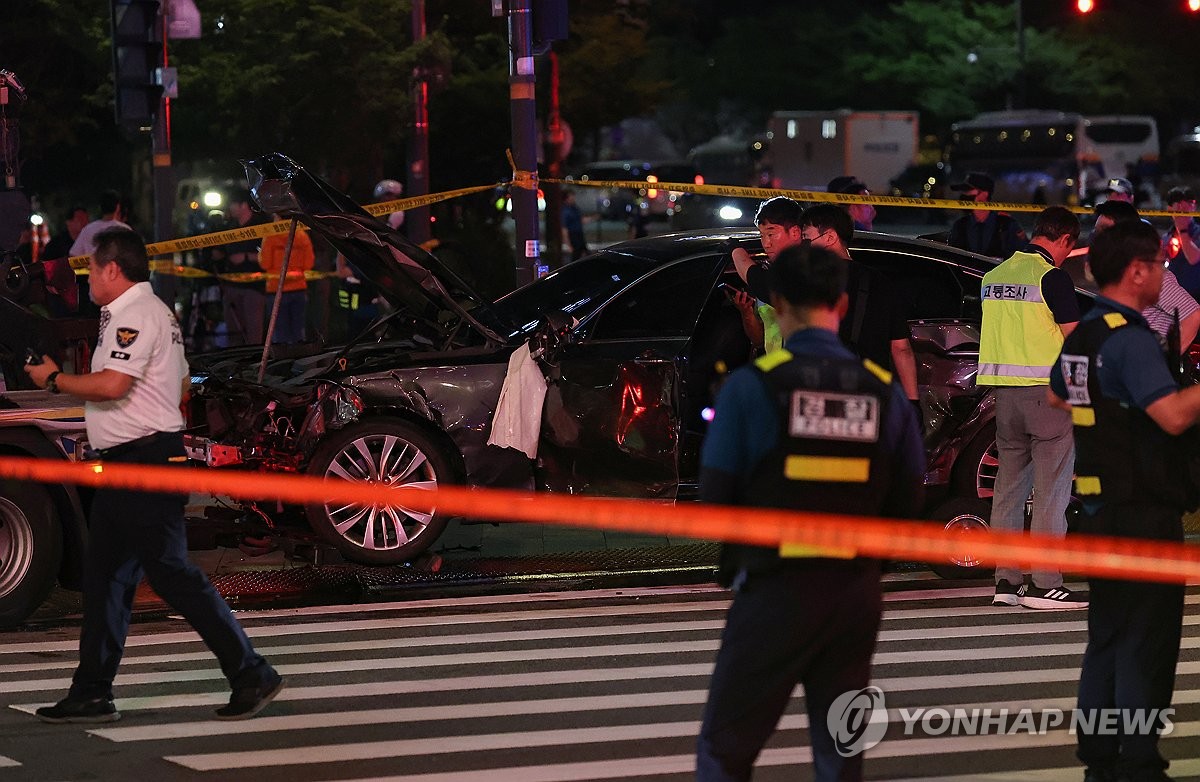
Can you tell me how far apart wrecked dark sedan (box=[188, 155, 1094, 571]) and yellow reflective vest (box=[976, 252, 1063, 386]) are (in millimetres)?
1079

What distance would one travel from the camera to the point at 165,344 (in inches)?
284

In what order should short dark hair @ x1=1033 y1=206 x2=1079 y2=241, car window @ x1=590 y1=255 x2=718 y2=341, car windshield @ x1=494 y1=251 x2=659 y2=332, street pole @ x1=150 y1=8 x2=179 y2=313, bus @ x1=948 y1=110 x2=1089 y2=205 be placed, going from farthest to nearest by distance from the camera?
bus @ x1=948 y1=110 x2=1089 y2=205 < street pole @ x1=150 y1=8 x2=179 y2=313 < car windshield @ x1=494 y1=251 x2=659 y2=332 < car window @ x1=590 y1=255 x2=718 y2=341 < short dark hair @ x1=1033 y1=206 x2=1079 y2=241

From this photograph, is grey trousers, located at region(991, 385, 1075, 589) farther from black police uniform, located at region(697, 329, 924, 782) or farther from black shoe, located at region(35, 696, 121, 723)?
black shoe, located at region(35, 696, 121, 723)

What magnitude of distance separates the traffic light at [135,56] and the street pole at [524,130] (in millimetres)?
2583

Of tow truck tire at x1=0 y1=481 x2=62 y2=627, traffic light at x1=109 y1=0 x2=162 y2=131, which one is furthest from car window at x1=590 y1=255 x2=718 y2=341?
traffic light at x1=109 y1=0 x2=162 y2=131

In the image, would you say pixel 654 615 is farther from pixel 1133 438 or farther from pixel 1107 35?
pixel 1107 35

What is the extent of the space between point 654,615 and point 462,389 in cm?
179

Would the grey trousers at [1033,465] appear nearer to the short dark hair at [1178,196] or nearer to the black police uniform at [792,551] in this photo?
the black police uniform at [792,551]

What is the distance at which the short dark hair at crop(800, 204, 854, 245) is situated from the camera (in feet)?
28.7

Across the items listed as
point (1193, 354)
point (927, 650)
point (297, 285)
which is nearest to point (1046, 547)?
point (927, 650)

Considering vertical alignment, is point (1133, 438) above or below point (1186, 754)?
above

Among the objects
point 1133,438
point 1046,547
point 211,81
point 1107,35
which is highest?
point 1107,35

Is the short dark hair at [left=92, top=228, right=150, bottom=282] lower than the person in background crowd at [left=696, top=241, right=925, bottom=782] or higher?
higher

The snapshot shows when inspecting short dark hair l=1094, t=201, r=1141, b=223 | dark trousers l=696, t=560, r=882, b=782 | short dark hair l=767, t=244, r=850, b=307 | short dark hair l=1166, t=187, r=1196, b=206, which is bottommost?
dark trousers l=696, t=560, r=882, b=782
